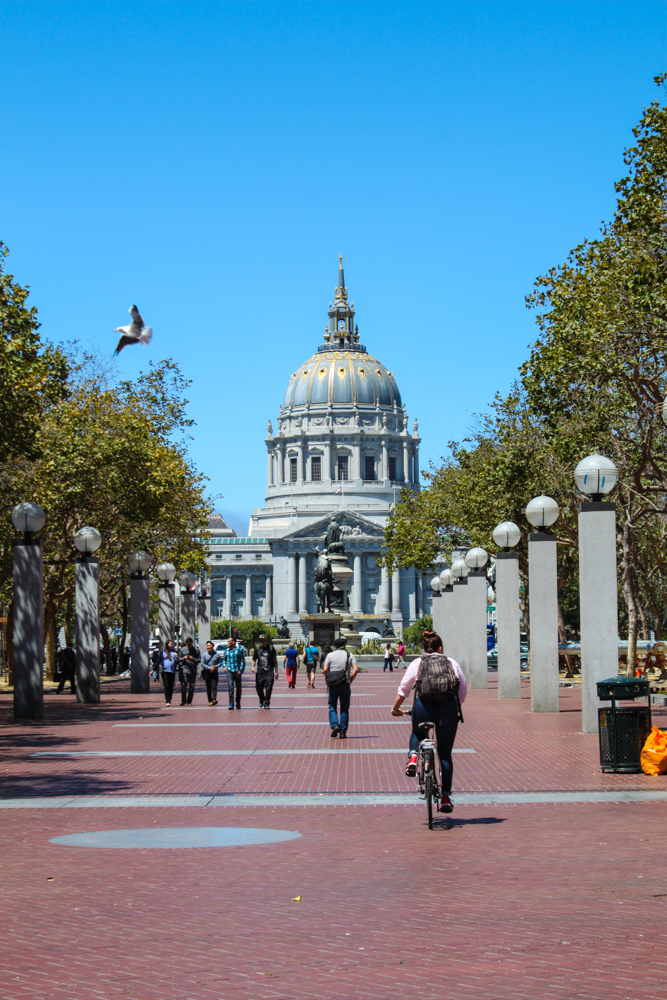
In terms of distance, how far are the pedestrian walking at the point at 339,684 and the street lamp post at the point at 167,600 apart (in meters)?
18.9

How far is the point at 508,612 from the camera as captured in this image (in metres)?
28.4

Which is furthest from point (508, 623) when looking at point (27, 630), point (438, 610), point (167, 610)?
point (438, 610)

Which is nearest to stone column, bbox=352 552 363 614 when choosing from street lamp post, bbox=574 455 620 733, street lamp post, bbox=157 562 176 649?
street lamp post, bbox=157 562 176 649

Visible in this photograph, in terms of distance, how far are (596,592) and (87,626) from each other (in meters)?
13.2

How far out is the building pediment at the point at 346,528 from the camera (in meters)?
156

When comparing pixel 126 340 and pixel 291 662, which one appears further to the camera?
pixel 291 662

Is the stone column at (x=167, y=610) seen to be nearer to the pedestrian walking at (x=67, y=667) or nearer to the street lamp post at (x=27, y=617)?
the pedestrian walking at (x=67, y=667)

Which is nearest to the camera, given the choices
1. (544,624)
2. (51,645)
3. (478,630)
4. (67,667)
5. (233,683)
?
(544,624)

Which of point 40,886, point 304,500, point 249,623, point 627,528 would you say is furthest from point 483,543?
point 304,500

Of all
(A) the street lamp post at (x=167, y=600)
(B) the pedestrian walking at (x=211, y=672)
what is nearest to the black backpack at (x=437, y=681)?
(B) the pedestrian walking at (x=211, y=672)

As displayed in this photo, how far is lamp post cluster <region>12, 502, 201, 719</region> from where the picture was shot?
23.7 meters

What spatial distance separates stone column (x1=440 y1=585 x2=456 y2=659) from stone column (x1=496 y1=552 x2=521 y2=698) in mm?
11160

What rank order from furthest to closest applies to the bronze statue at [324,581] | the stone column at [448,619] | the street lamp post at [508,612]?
the bronze statue at [324,581], the stone column at [448,619], the street lamp post at [508,612]

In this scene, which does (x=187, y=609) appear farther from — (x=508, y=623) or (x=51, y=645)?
(x=508, y=623)
